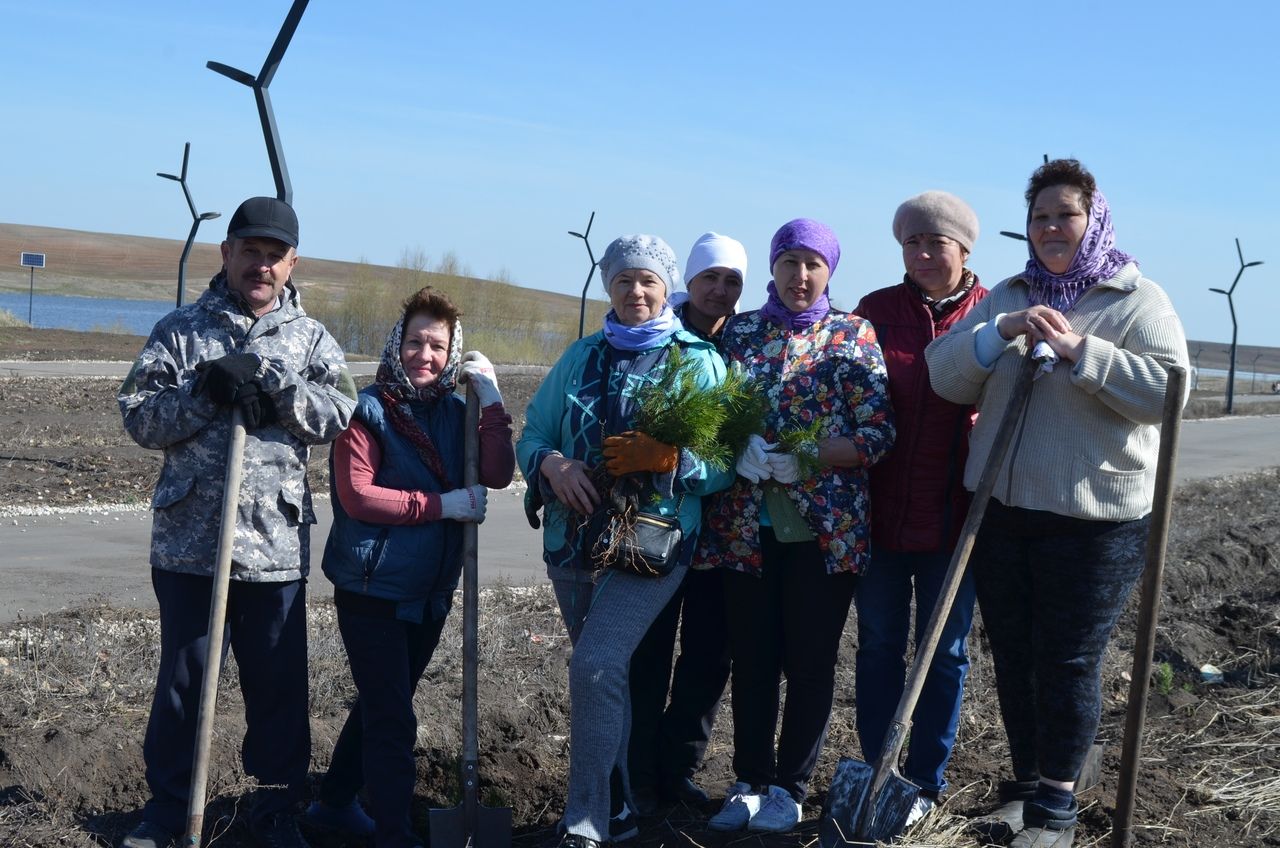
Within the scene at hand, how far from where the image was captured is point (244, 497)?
12.5 feet

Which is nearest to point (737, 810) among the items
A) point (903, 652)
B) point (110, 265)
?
point (903, 652)

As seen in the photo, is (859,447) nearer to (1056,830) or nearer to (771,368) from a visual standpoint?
(771,368)

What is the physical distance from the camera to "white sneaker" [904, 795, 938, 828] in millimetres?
4020

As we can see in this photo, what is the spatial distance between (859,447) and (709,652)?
96cm

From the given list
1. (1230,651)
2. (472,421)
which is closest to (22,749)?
(472,421)

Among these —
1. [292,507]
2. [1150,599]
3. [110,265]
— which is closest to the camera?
[1150,599]

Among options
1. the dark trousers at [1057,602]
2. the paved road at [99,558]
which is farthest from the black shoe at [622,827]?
the paved road at [99,558]

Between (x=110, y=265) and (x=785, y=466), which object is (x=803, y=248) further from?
(x=110, y=265)

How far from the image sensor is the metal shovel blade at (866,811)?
3.68 metres

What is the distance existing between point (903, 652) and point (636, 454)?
1.21m

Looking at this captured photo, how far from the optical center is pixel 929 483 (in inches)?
160

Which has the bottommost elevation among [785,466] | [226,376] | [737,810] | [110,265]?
[737,810]

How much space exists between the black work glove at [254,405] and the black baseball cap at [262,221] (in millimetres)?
471

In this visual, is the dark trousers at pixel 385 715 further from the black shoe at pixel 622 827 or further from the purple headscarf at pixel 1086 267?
the purple headscarf at pixel 1086 267
